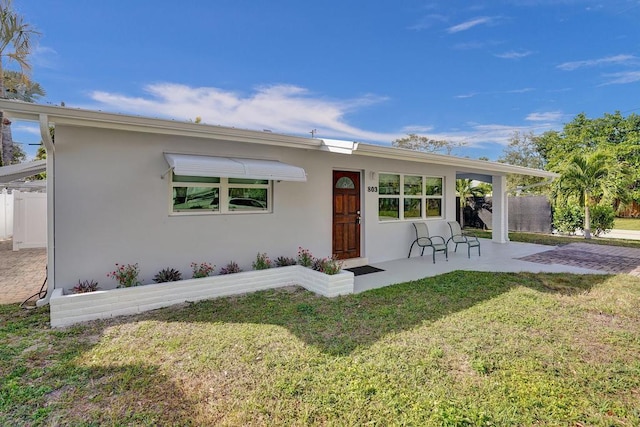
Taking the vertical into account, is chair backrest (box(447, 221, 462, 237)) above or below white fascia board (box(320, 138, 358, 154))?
below

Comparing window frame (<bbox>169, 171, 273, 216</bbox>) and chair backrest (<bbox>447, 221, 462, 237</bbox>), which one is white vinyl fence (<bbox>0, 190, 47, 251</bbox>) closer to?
window frame (<bbox>169, 171, 273, 216</bbox>)

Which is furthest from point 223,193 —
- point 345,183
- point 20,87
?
point 20,87

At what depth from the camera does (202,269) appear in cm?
692

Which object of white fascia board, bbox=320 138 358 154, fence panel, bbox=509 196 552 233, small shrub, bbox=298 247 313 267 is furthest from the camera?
Result: fence panel, bbox=509 196 552 233

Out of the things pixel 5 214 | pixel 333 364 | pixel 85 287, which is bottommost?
pixel 333 364

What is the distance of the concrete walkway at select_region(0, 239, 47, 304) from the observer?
7400 millimetres

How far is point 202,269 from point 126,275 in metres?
1.36

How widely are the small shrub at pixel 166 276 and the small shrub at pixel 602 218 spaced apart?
1949 centimetres

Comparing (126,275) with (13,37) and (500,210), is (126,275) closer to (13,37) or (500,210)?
(500,210)

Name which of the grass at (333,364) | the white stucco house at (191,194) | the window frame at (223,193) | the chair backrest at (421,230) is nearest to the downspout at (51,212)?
the white stucco house at (191,194)

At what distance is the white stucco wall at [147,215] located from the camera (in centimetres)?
605

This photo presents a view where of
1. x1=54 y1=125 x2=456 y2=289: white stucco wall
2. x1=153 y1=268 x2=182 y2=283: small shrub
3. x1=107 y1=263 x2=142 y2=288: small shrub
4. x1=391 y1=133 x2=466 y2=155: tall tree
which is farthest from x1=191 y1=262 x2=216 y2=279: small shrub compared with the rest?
x1=391 y1=133 x2=466 y2=155: tall tree

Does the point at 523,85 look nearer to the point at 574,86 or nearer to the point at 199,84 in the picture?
the point at 574,86

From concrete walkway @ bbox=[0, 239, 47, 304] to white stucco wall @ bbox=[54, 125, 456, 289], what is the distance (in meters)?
2.33
